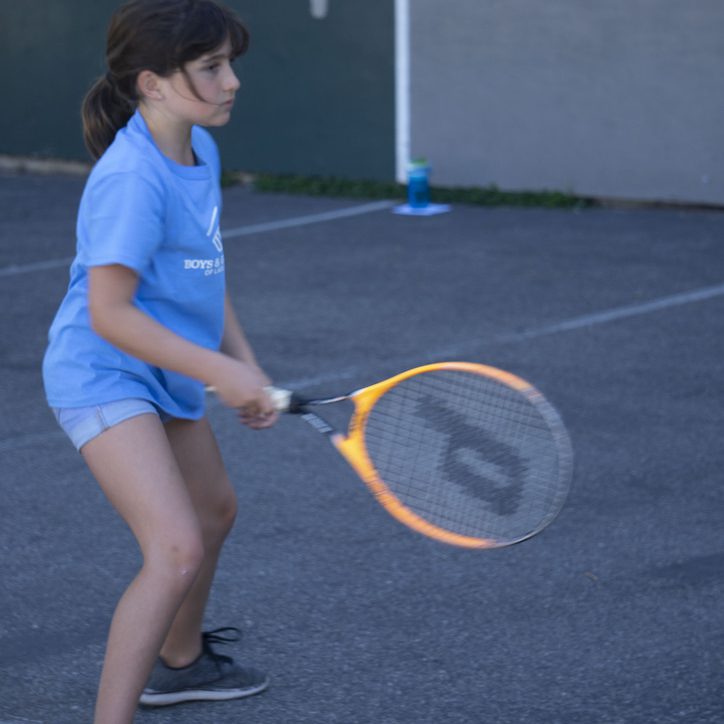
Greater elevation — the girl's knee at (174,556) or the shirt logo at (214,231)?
the shirt logo at (214,231)

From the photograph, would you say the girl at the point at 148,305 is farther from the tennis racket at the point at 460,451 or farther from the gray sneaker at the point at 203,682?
the gray sneaker at the point at 203,682

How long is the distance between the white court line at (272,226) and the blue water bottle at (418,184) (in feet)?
1.05

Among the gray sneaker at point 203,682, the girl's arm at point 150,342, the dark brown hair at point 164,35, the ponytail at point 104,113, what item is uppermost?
the dark brown hair at point 164,35

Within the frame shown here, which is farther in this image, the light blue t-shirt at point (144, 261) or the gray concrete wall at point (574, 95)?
the gray concrete wall at point (574, 95)

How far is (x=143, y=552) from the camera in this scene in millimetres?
3074

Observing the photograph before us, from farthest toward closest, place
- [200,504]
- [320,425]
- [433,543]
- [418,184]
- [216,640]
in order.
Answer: [418,184] < [433,543] < [216,640] < [200,504] < [320,425]

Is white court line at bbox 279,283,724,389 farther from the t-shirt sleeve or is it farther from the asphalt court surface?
the t-shirt sleeve

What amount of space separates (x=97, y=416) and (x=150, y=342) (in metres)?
0.28

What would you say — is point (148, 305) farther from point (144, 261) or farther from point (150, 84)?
point (150, 84)

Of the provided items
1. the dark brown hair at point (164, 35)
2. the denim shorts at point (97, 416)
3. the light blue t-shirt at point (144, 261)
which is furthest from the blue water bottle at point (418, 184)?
the denim shorts at point (97, 416)

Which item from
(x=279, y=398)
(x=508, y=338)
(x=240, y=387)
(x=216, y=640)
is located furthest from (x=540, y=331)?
(x=240, y=387)

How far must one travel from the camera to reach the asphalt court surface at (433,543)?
3.71 m

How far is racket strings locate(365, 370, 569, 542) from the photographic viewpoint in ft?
11.0

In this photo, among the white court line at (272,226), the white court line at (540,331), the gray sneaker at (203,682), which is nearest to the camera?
the gray sneaker at (203,682)
